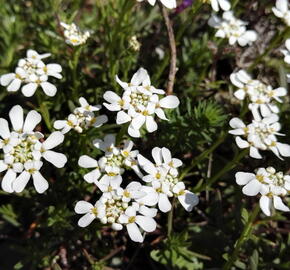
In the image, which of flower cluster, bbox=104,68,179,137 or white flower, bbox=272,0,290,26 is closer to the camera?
flower cluster, bbox=104,68,179,137

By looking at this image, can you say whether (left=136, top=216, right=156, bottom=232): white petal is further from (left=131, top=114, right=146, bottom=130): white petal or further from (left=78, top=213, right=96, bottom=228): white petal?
(left=131, top=114, right=146, bottom=130): white petal

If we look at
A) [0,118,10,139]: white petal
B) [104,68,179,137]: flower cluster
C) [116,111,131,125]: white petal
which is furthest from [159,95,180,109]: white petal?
[0,118,10,139]: white petal

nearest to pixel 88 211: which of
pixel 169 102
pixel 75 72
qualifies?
pixel 169 102

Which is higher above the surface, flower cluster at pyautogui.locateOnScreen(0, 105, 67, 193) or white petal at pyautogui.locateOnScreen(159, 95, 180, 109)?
white petal at pyautogui.locateOnScreen(159, 95, 180, 109)

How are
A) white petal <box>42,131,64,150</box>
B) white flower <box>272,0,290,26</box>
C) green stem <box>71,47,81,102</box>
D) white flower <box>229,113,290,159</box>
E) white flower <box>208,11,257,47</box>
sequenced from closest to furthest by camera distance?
white petal <box>42,131,64,150</box>, white flower <box>229,113,290,159</box>, green stem <box>71,47,81,102</box>, white flower <box>272,0,290,26</box>, white flower <box>208,11,257,47</box>

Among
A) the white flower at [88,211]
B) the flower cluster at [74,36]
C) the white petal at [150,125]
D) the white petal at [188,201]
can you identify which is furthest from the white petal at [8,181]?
the flower cluster at [74,36]

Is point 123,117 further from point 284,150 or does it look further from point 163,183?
point 284,150
